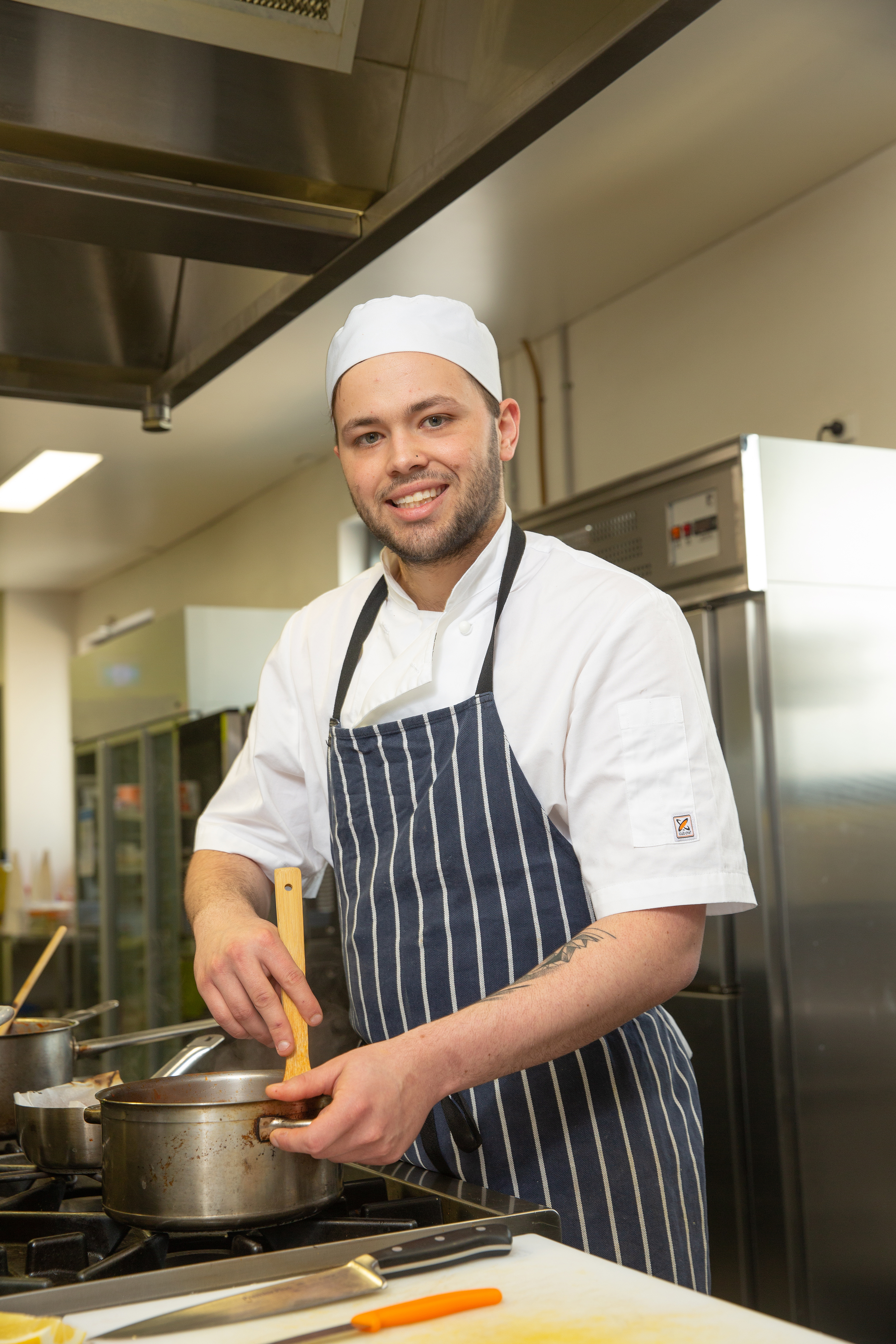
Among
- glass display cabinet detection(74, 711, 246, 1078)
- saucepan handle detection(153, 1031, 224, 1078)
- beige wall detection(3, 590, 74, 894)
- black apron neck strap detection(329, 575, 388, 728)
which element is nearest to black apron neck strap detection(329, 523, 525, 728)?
black apron neck strap detection(329, 575, 388, 728)

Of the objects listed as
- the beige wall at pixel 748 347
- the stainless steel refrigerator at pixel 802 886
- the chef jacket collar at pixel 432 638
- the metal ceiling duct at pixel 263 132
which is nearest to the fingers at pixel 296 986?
the chef jacket collar at pixel 432 638

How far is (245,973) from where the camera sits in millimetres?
1070

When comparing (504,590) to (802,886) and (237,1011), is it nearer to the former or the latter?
(237,1011)

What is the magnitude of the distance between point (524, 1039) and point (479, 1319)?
1.04 feet

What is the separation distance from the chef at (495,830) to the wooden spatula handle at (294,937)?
0.01 meters

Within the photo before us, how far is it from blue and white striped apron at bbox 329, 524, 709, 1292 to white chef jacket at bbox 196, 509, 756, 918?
4 cm

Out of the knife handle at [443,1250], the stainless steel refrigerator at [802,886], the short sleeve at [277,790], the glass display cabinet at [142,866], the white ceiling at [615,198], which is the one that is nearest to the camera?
the knife handle at [443,1250]

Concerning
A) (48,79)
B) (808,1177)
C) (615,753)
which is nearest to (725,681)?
(808,1177)

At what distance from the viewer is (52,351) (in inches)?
62.2

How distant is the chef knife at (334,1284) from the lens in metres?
0.68

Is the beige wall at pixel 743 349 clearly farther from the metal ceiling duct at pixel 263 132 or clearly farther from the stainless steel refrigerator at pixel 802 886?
the metal ceiling duct at pixel 263 132

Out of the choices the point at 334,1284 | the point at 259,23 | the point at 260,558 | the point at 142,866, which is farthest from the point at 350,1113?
the point at 260,558

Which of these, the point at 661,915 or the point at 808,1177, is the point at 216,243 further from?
the point at 808,1177

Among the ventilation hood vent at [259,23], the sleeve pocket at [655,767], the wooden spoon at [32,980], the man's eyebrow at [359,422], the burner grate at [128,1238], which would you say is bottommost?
the burner grate at [128,1238]
